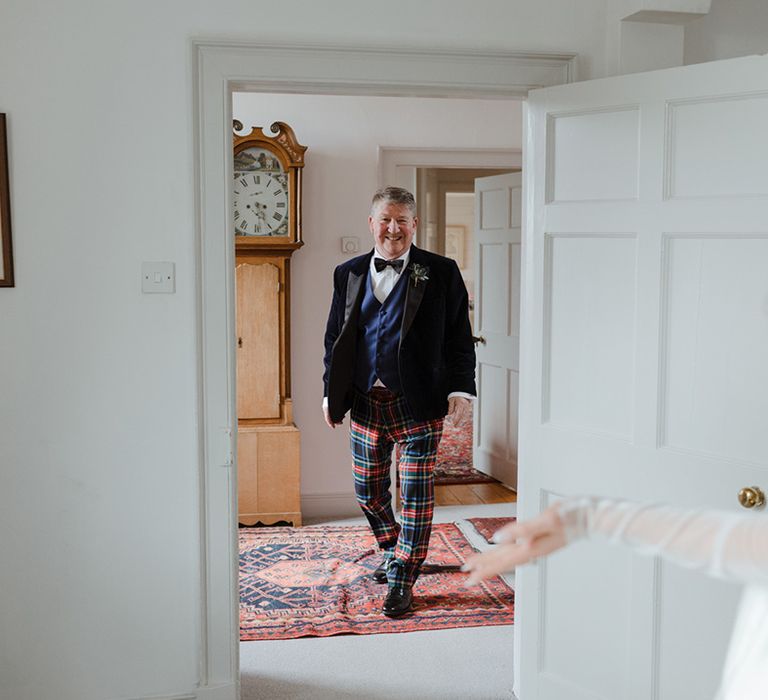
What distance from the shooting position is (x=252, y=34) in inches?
104

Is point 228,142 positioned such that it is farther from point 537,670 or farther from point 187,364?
point 537,670

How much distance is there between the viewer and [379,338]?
3.58 meters

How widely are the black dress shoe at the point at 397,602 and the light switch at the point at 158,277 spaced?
161cm

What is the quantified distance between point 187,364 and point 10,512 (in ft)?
2.11

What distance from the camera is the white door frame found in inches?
105

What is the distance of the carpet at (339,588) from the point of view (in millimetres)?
3584

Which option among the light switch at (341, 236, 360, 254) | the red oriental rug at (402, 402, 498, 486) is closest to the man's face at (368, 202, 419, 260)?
the light switch at (341, 236, 360, 254)

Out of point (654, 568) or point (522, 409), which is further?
point (522, 409)

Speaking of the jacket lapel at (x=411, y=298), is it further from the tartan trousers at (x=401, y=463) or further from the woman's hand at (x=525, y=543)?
the woman's hand at (x=525, y=543)

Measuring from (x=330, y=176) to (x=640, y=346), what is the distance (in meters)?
2.73

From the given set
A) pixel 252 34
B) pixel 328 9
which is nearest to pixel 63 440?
pixel 252 34

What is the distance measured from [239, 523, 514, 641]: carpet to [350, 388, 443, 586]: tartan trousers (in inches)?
7.4

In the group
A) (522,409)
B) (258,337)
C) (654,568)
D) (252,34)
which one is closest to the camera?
(654,568)

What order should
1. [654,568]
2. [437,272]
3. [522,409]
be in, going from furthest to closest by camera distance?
[437,272]
[522,409]
[654,568]
